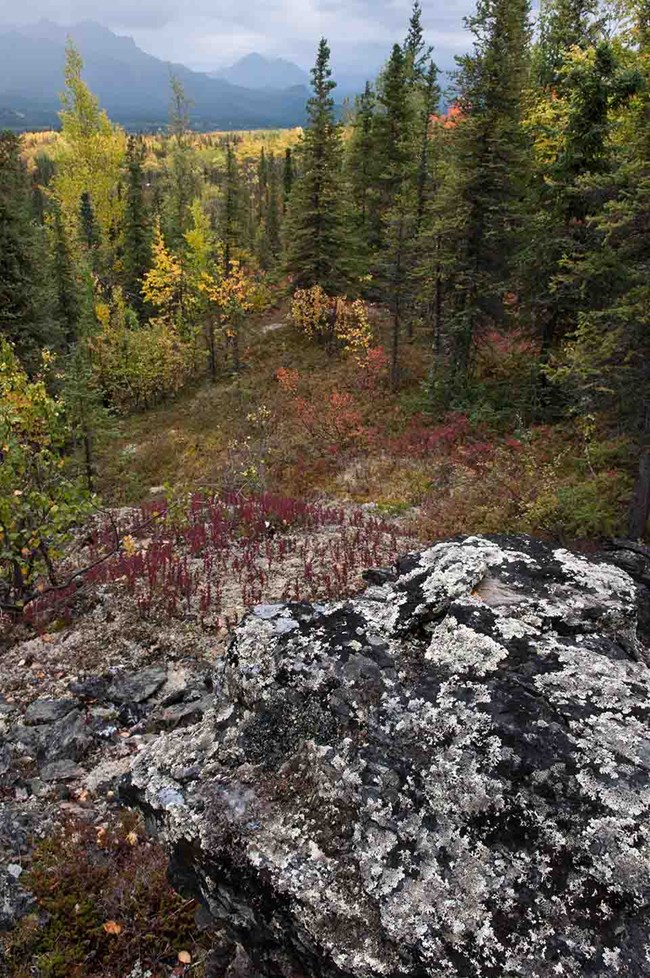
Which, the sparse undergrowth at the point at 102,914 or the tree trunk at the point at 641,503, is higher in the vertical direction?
the tree trunk at the point at 641,503

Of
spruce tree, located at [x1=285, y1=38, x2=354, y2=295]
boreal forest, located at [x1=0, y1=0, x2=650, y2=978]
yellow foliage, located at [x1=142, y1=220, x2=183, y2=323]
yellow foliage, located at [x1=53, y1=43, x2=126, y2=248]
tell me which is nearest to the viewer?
boreal forest, located at [x1=0, y1=0, x2=650, y2=978]

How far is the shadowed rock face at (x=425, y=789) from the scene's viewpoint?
8.79ft

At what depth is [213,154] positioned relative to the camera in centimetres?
12656

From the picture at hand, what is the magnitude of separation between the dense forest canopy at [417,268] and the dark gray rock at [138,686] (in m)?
1.94

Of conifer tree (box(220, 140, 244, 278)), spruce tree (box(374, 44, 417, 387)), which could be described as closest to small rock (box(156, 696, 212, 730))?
spruce tree (box(374, 44, 417, 387))

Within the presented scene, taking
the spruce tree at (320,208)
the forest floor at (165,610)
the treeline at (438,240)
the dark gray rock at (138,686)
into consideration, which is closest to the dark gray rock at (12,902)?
the forest floor at (165,610)

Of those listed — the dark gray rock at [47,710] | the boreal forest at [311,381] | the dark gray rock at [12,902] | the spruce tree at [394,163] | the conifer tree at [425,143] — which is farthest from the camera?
the conifer tree at [425,143]

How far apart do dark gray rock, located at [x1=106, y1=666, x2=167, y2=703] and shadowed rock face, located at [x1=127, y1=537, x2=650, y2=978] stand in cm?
319

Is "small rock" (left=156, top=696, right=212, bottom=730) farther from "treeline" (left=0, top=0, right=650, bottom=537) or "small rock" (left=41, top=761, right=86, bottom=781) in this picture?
"treeline" (left=0, top=0, right=650, bottom=537)

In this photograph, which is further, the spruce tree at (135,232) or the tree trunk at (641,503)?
the spruce tree at (135,232)

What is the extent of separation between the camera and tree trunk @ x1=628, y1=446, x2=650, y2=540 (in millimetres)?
9070

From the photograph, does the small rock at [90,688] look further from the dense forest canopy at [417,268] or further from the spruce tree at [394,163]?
the spruce tree at [394,163]

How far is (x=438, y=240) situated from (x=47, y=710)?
21130 millimetres

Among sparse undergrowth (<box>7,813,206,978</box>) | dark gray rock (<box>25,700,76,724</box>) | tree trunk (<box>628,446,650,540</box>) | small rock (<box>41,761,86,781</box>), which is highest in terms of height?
tree trunk (<box>628,446,650,540</box>)
